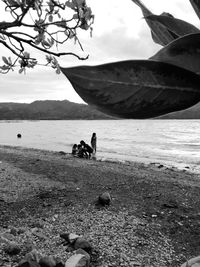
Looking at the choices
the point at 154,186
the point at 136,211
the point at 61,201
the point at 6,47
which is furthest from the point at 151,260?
the point at 154,186

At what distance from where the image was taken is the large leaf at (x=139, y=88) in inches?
20.4

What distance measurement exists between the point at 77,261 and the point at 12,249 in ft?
4.71

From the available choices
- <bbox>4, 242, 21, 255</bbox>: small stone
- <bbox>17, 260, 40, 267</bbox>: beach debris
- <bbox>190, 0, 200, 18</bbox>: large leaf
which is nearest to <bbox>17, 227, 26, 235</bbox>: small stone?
<bbox>4, 242, 21, 255</bbox>: small stone

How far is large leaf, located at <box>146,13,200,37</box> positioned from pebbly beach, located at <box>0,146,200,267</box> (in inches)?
278

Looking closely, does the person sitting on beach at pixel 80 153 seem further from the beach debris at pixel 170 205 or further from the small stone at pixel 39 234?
the small stone at pixel 39 234

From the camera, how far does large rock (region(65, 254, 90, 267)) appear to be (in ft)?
22.3

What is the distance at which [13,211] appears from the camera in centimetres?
1012

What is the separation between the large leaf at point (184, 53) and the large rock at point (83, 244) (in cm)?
771

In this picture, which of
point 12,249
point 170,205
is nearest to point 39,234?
point 12,249

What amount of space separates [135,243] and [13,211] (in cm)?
394

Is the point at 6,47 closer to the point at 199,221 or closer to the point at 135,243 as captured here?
the point at 135,243

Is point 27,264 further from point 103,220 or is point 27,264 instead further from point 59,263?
point 103,220

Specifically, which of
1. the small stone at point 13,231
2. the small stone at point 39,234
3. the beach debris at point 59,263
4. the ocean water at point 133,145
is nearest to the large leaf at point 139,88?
the beach debris at point 59,263

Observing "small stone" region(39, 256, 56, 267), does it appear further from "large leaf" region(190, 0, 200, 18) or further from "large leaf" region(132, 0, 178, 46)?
"large leaf" region(190, 0, 200, 18)
